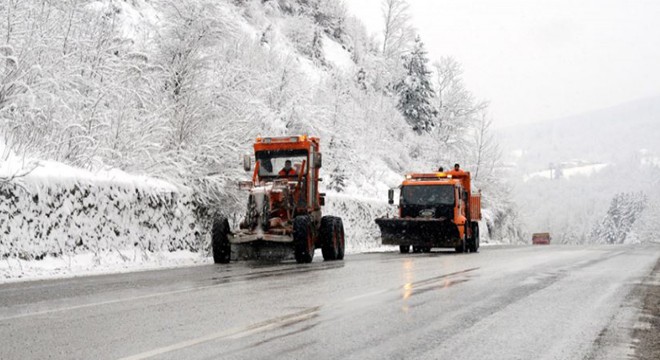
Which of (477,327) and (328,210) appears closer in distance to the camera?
(477,327)

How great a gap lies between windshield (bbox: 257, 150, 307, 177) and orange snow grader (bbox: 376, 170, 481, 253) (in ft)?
24.4

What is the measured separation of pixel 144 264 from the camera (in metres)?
15.4

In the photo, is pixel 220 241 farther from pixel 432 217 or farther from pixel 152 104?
pixel 432 217

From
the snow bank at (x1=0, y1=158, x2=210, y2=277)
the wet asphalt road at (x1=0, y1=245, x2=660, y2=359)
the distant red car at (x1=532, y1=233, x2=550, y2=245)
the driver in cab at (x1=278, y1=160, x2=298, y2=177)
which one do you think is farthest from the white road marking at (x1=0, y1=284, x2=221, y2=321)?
the distant red car at (x1=532, y1=233, x2=550, y2=245)

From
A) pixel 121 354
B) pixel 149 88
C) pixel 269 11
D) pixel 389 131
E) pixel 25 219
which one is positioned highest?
pixel 269 11

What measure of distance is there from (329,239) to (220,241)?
112 inches

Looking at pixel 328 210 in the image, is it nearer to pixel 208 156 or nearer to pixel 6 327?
pixel 208 156

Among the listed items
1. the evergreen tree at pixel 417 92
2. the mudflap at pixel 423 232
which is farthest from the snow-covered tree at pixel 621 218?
the mudflap at pixel 423 232

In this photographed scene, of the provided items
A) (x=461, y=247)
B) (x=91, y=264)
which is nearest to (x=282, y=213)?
(x=91, y=264)

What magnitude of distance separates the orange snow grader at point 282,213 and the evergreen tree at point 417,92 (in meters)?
44.9

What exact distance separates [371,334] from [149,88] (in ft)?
51.5

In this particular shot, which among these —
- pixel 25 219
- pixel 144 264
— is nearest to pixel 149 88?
pixel 144 264

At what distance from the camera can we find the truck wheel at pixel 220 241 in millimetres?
16172

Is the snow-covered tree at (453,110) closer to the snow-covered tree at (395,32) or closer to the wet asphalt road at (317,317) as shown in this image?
the snow-covered tree at (395,32)
